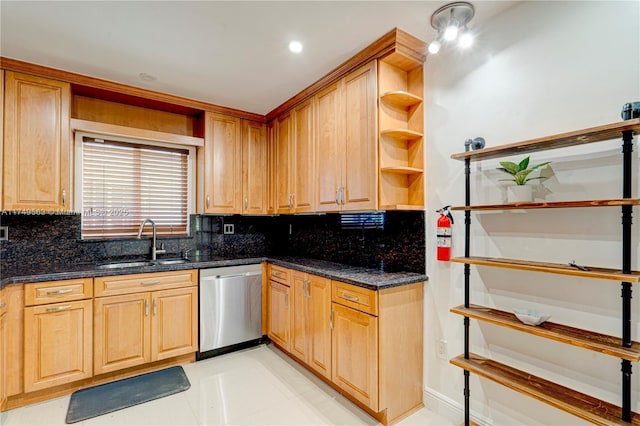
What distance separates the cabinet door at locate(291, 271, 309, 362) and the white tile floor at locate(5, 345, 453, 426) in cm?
20

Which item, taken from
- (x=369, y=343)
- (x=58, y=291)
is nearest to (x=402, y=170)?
(x=369, y=343)

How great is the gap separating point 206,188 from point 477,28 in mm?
2726

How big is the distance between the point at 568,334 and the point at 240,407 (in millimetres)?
2106

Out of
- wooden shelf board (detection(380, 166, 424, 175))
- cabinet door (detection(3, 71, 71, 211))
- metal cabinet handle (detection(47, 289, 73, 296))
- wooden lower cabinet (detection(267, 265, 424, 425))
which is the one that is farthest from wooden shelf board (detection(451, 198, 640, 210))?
cabinet door (detection(3, 71, 71, 211))

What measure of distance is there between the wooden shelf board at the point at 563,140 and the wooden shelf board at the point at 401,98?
2.10 feet

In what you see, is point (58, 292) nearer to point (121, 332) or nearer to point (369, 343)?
point (121, 332)

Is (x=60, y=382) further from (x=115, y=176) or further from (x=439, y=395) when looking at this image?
(x=439, y=395)

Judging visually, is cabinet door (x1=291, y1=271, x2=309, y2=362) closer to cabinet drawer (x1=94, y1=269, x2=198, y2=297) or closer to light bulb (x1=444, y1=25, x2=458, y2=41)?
cabinet drawer (x1=94, y1=269, x2=198, y2=297)

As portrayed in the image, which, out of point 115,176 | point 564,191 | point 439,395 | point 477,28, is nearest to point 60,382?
point 115,176

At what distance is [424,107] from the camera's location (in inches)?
90.4

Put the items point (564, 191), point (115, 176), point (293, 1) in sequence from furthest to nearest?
1. point (115, 176)
2. point (293, 1)
3. point (564, 191)

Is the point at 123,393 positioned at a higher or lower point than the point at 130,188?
lower

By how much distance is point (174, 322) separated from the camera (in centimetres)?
281

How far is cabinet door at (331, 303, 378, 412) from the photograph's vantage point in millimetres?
2027
